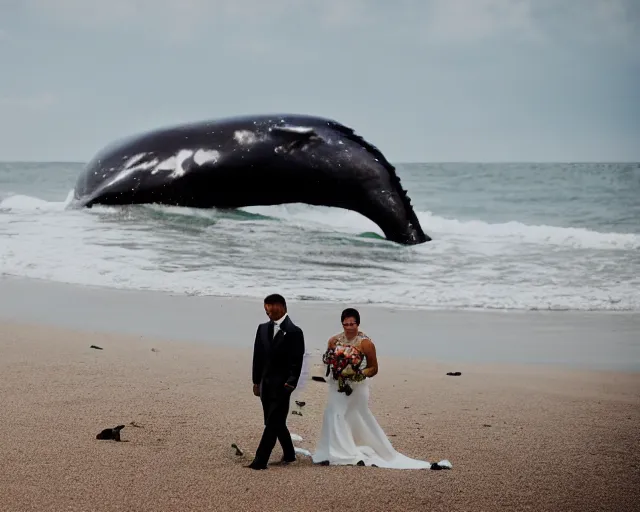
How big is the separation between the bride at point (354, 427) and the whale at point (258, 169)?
9.16 metres

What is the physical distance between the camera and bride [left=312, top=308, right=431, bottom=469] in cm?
469

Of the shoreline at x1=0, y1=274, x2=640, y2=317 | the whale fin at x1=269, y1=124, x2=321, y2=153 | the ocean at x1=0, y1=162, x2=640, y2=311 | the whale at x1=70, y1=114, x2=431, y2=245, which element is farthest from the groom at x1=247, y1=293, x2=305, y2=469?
the whale fin at x1=269, y1=124, x2=321, y2=153

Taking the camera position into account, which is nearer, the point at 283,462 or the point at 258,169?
the point at 283,462

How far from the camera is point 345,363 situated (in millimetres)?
4672

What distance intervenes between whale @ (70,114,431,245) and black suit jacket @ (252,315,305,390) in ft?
30.6

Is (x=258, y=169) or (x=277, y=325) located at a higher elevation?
(x=258, y=169)

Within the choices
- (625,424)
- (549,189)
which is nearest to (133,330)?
(625,424)

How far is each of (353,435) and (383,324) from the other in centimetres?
400

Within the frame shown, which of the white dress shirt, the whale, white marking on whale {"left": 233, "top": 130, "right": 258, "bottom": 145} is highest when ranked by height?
white marking on whale {"left": 233, "top": 130, "right": 258, "bottom": 145}

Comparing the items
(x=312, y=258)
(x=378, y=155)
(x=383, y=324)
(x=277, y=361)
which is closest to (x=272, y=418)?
(x=277, y=361)

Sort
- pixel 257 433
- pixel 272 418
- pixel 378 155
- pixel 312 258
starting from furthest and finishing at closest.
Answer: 1. pixel 378 155
2. pixel 312 258
3. pixel 257 433
4. pixel 272 418

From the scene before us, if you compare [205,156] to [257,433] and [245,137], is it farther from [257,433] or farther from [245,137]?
[257,433]

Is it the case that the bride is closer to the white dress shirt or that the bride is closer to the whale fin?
the white dress shirt

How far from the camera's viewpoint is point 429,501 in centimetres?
412
